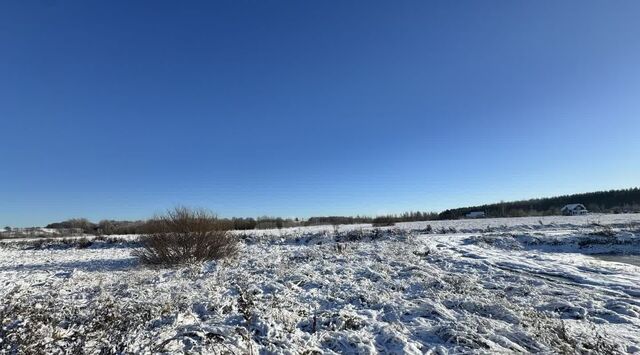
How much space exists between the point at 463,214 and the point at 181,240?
74.9 metres

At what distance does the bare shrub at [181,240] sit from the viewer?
44.5 feet

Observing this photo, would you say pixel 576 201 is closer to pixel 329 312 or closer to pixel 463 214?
pixel 463 214

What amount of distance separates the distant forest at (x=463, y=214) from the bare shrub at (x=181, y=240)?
1084mm

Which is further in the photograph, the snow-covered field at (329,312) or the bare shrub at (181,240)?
the bare shrub at (181,240)

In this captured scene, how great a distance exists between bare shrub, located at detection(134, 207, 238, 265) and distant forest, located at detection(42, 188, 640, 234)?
3.56ft

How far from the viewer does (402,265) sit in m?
11.7

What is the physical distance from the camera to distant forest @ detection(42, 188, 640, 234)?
4270cm

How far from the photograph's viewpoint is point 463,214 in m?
79.2

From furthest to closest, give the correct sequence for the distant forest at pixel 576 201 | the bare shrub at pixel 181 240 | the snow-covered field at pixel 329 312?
1. the distant forest at pixel 576 201
2. the bare shrub at pixel 181 240
3. the snow-covered field at pixel 329 312

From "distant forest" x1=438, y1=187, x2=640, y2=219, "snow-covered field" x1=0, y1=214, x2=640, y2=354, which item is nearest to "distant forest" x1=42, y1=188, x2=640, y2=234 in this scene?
"distant forest" x1=438, y1=187, x2=640, y2=219

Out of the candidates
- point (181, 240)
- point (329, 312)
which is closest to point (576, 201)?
point (181, 240)

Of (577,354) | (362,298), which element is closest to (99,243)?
(362,298)

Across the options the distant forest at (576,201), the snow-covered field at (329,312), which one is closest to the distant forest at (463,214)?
the distant forest at (576,201)

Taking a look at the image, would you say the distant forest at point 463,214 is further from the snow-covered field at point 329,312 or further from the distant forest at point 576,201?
the snow-covered field at point 329,312
